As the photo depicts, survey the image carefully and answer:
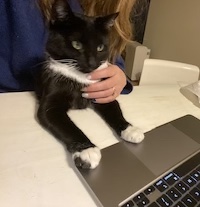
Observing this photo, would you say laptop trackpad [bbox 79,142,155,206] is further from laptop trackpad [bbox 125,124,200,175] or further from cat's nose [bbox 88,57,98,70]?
cat's nose [bbox 88,57,98,70]

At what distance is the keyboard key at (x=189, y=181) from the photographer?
0.41 meters

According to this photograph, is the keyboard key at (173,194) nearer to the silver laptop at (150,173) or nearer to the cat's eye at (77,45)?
the silver laptop at (150,173)

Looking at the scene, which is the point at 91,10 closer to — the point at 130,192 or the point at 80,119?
the point at 80,119

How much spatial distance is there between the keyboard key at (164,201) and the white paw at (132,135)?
0.15 m

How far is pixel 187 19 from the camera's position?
1.76 meters

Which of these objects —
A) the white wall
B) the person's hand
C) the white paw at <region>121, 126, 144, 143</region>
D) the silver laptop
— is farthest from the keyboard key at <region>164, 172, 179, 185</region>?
the white wall

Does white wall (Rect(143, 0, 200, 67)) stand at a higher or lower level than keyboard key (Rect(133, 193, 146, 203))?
lower

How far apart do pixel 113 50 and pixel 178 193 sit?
54cm

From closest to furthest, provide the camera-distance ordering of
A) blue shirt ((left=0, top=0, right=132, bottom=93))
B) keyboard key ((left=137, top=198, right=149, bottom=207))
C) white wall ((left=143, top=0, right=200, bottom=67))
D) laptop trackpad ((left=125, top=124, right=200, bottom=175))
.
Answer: keyboard key ((left=137, top=198, right=149, bottom=207)) < laptop trackpad ((left=125, top=124, right=200, bottom=175)) < blue shirt ((left=0, top=0, right=132, bottom=93)) < white wall ((left=143, top=0, right=200, bottom=67))

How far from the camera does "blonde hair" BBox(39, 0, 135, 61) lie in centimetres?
79

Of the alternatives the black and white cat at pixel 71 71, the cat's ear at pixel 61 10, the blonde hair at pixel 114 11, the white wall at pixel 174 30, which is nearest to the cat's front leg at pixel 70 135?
the black and white cat at pixel 71 71

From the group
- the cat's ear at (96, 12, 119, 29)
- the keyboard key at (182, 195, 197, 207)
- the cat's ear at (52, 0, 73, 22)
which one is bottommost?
the keyboard key at (182, 195, 197, 207)

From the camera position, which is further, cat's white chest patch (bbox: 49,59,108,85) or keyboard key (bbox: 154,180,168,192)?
cat's white chest patch (bbox: 49,59,108,85)

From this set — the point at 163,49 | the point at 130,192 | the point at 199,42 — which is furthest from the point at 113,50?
the point at 163,49
